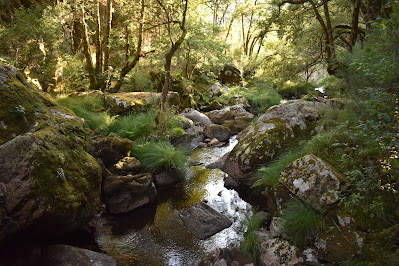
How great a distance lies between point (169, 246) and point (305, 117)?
15.3 feet

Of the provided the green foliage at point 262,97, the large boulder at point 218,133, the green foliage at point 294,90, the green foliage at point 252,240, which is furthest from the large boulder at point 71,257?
the green foliage at point 294,90

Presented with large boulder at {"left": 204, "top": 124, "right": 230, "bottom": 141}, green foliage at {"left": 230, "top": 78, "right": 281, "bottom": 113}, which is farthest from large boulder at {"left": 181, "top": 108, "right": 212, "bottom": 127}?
green foliage at {"left": 230, "top": 78, "right": 281, "bottom": 113}

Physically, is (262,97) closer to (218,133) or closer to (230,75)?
(230,75)

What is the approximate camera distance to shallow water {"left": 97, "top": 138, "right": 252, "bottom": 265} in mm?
4121

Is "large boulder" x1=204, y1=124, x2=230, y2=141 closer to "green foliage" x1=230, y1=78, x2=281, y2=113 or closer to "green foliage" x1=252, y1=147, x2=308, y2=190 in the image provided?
"green foliage" x1=230, y1=78, x2=281, y2=113

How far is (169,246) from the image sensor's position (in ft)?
14.3

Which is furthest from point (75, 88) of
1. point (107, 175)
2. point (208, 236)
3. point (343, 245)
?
point (343, 245)

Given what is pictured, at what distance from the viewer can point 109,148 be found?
6.35 meters

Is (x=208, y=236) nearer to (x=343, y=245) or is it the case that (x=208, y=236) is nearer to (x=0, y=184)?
(x=343, y=245)

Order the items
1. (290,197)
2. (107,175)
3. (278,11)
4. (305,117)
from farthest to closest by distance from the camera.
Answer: (278,11), (305,117), (107,175), (290,197)

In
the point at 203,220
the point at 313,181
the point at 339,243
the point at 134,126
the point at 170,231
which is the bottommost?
the point at 170,231

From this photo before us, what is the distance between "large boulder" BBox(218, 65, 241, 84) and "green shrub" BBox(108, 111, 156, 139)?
12562mm

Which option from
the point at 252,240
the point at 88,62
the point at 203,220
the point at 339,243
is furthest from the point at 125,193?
the point at 88,62

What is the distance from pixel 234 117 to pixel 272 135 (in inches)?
258
